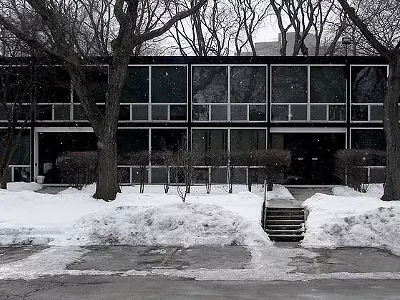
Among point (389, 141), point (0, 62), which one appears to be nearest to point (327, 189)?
point (389, 141)

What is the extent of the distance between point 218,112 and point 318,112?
14.8 ft

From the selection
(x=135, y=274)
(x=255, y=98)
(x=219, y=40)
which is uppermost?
(x=219, y=40)

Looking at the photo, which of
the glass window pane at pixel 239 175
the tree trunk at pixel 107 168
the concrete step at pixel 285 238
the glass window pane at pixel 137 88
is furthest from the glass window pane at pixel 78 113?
the concrete step at pixel 285 238

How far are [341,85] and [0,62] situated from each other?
1475cm

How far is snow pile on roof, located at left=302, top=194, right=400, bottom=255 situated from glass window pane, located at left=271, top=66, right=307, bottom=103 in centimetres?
1180

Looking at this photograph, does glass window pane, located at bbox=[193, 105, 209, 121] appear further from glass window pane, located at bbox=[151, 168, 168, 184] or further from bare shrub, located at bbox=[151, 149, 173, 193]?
glass window pane, located at bbox=[151, 168, 168, 184]

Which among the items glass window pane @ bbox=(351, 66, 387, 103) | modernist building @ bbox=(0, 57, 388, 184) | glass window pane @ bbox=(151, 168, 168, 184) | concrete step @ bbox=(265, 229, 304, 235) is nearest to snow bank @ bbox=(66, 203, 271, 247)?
concrete step @ bbox=(265, 229, 304, 235)

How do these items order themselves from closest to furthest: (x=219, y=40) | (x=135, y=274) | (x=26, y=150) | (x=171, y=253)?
(x=135, y=274) → (x=171, y=253) → (x=26, y=150) → (x=219, y=40)

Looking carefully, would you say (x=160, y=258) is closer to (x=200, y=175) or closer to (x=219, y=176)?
(x=200, y=175)

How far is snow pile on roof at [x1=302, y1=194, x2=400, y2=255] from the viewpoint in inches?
482

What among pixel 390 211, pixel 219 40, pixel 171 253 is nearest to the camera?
pixel 171 253

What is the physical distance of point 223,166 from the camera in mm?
21984

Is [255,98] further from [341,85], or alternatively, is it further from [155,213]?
[155,213]

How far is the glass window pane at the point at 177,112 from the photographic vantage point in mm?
25234
